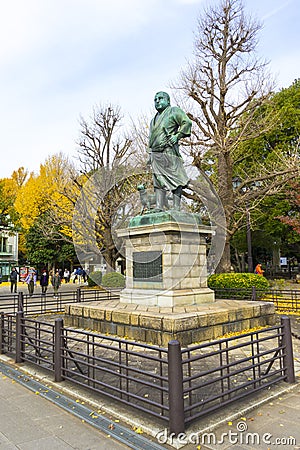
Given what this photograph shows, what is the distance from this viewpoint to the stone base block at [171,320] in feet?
23.3

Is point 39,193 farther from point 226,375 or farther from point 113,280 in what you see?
point 226,375

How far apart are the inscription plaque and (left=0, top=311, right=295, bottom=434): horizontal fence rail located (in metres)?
2.06

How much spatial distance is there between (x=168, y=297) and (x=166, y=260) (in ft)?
3.04

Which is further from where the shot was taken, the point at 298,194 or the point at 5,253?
the point at 5,253

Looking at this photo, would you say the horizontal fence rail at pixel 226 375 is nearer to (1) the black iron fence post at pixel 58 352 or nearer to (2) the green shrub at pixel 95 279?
(1) the black iron fence post at pixel 58 352

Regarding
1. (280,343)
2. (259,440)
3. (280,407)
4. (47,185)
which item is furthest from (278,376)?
(47,185)

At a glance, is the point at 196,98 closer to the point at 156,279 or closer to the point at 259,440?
the point at 156,279

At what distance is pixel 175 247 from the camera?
874 cm

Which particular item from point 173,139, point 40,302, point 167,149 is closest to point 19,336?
point 167,149

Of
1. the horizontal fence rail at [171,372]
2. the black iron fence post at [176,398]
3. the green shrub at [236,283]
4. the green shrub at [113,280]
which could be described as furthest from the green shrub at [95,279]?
the black iron fence post at [176,398]

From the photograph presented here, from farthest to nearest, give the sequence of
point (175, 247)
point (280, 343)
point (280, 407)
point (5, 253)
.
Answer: point (5, 253) < point (175, 247) < point (280, 343) < point (280, 407)

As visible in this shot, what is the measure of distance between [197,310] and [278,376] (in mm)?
2696

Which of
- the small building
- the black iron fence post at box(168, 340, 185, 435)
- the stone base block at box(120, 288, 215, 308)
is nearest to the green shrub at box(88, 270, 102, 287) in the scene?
the stone base block at box(120, 288, 215, 308)

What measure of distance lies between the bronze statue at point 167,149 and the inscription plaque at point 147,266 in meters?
1.43
